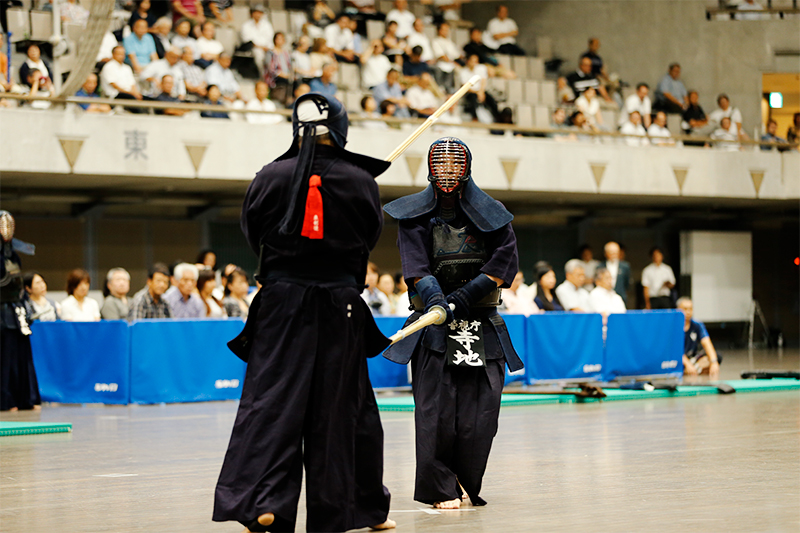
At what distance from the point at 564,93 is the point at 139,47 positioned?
29.0ft

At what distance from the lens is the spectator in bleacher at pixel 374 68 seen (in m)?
18.5

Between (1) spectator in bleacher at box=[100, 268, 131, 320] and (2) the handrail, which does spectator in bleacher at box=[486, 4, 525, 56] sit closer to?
(2) the handrail

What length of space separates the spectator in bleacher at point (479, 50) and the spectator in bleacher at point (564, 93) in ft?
4.57

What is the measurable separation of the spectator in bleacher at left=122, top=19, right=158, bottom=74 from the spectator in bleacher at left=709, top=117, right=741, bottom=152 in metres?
11.1

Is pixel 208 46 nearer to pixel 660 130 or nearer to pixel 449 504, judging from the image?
pixel 660 130

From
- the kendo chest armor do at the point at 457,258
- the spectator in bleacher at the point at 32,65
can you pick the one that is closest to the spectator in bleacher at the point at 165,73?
the spectator in bleacher at the point at 32,65

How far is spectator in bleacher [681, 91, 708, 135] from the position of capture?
2167 cm

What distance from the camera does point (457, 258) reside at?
565 centimetres

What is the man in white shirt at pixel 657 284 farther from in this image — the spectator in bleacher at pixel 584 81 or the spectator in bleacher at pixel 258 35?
the spectator in bleacher at pixel 258 35

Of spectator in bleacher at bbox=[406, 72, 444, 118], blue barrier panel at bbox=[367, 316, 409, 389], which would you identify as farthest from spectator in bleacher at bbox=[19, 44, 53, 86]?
blue barrier panel at bbox=[367, 316, 409, 389]

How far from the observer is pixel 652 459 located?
6746 millimetres

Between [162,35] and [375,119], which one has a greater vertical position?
[162,35]

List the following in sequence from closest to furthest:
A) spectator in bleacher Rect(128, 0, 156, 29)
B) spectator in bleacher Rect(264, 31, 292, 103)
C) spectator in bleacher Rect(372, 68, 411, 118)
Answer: spectator in bleacher Rect(128, 0, 156, 29), spectator in bleacher Rect(264, 31, 292, 103), spectator in bleacher Rect(372, 68, 411, 118)

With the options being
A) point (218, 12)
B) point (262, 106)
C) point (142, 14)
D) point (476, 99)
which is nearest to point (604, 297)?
point (476, 99)
